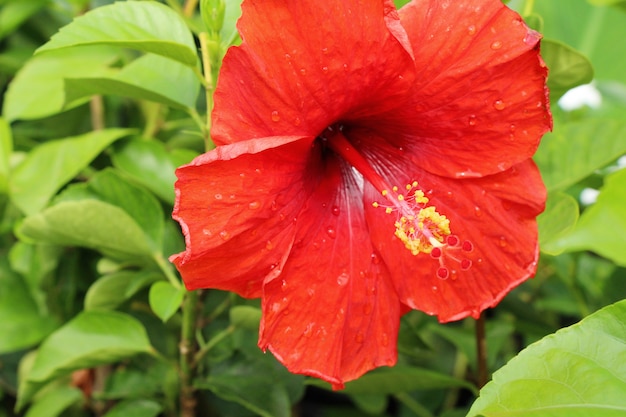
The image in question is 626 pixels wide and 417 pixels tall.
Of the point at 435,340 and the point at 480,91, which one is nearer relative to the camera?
the point at 480,91

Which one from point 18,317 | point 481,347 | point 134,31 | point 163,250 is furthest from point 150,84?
point 481,347

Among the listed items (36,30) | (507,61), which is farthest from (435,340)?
(36,30)

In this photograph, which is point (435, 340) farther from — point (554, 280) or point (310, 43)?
point (310, 43)

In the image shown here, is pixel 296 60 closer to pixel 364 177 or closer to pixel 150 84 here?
pixel 364 177

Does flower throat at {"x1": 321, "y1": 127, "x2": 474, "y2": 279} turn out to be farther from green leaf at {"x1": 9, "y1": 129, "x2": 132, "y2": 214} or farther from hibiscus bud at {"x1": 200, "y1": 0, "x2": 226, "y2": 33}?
green leaf at {"x1": 9, "y1": 129, "x2": 132, "y2": 214}

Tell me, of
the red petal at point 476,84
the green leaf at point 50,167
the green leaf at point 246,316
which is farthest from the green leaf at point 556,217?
the green leaf at point 50,167

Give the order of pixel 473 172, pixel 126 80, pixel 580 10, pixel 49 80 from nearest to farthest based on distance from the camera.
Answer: pixel 473 172 → pixel 126 80 → pixel 49 80 → pixel 580 10

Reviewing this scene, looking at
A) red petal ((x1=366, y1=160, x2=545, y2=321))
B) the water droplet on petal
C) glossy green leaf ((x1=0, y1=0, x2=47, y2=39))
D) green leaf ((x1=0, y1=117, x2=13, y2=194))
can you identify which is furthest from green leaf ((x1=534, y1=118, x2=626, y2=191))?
glossy green leaf ((x1=0, y1=0, x2=47, y2=39))
